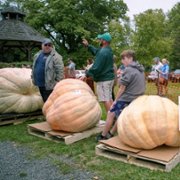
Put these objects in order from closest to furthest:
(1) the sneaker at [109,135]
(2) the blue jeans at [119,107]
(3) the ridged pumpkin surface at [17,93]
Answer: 1. (2) the blue jeans at [119,107]
2. (1) the sneaker at [109,135]
3. (3) the ridged pumpkin surface at [17,93]

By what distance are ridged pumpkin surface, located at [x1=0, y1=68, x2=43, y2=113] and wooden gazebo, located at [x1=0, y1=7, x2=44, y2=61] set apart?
19220mm

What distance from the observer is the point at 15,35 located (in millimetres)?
26188

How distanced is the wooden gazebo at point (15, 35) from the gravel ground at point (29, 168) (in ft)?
71.0

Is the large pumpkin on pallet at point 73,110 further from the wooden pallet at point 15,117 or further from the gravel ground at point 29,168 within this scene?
the wooden pallet at point 15,117

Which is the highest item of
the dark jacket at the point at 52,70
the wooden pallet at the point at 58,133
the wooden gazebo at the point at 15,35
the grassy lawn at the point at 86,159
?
the wooden gazebo at the point at 15,35

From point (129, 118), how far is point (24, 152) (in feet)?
5.64

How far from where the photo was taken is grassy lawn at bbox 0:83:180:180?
163 inches

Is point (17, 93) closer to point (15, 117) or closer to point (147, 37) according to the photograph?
point (15, 117)

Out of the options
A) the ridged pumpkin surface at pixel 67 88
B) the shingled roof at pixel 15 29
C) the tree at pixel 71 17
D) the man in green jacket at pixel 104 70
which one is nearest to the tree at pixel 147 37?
the tree at pixel 71 17

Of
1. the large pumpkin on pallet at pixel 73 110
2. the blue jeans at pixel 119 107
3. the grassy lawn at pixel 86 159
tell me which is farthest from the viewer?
the large pumpkin on pallet at pixel 73 110

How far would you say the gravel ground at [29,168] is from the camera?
4.16m

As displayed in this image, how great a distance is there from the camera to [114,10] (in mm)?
37594

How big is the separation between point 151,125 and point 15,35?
23.1 meters

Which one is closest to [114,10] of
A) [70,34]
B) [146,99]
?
[70,34]
